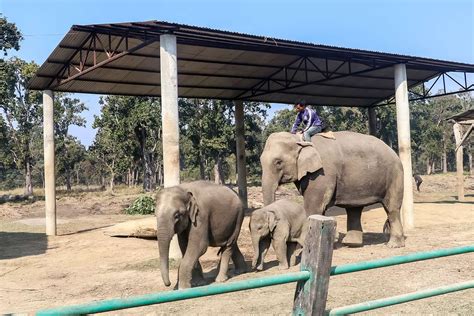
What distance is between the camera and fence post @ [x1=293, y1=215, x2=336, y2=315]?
9.62 ft

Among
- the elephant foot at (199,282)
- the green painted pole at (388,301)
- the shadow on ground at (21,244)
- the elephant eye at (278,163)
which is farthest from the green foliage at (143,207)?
the green painted pole at (388,301)

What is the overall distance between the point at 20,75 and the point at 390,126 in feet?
116

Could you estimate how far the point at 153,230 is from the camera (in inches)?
484

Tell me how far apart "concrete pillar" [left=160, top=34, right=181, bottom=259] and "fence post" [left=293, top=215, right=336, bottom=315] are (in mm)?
6571

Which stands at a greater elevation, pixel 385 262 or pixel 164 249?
pixel 385 262

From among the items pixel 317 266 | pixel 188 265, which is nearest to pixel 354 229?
pixel 188 265

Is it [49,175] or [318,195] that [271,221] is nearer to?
[318,195]

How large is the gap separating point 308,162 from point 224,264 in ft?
8.43

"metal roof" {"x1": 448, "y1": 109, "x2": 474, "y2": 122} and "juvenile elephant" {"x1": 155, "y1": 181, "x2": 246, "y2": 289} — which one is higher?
"metal roof" {"x1": 448, "y1": 109, "x2": 474, "y2": 122}

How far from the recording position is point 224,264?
767 cm

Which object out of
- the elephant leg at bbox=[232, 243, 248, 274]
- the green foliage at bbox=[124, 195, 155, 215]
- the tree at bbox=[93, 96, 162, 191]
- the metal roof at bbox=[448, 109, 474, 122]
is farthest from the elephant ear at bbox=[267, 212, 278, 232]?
the tree at bbox=[93, 96, 162, 191]

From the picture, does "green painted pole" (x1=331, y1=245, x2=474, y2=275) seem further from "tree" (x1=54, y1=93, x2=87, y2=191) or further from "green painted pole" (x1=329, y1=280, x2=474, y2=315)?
"tree" (x1=54, y1=93, x2=87, y2=191)

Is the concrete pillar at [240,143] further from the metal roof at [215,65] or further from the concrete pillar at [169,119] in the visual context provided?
the concrete pillar at [169,119]

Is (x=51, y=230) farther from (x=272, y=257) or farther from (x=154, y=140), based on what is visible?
(x=154, y=140)
